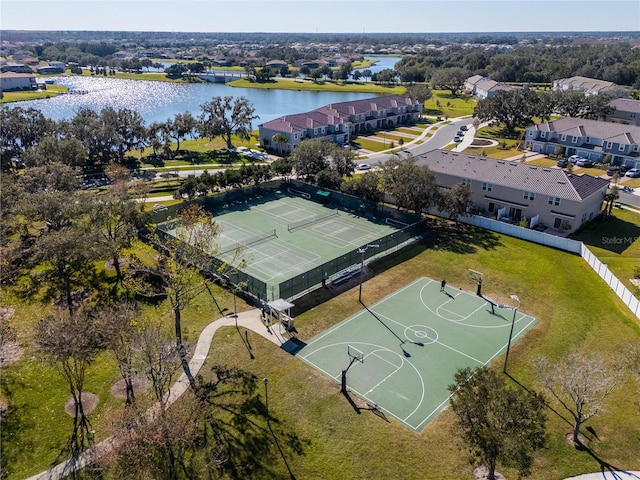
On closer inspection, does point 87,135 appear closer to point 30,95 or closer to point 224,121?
point 224,121

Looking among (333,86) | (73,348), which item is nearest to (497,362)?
(73,348)

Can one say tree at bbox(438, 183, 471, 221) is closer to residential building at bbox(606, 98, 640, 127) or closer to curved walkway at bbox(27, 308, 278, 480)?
curved walkway at bbox(27, 308, 278, 480)

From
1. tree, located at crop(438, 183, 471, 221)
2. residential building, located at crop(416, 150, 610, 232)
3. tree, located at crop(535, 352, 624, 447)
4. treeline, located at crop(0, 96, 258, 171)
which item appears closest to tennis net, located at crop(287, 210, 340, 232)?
tree, located at crop(438, 183, 471, 221)

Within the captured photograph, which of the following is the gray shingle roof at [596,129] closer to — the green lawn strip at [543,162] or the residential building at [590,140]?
the residential building at [590,140]

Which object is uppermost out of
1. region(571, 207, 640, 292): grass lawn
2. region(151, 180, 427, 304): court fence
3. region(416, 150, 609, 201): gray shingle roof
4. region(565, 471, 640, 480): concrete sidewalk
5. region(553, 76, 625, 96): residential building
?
region(553, 76, 625, 96): residential building

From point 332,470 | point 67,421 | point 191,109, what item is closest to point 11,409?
point 67,421

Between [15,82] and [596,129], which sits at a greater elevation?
[15,82]

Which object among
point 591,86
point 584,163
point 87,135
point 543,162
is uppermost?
point 591,86
